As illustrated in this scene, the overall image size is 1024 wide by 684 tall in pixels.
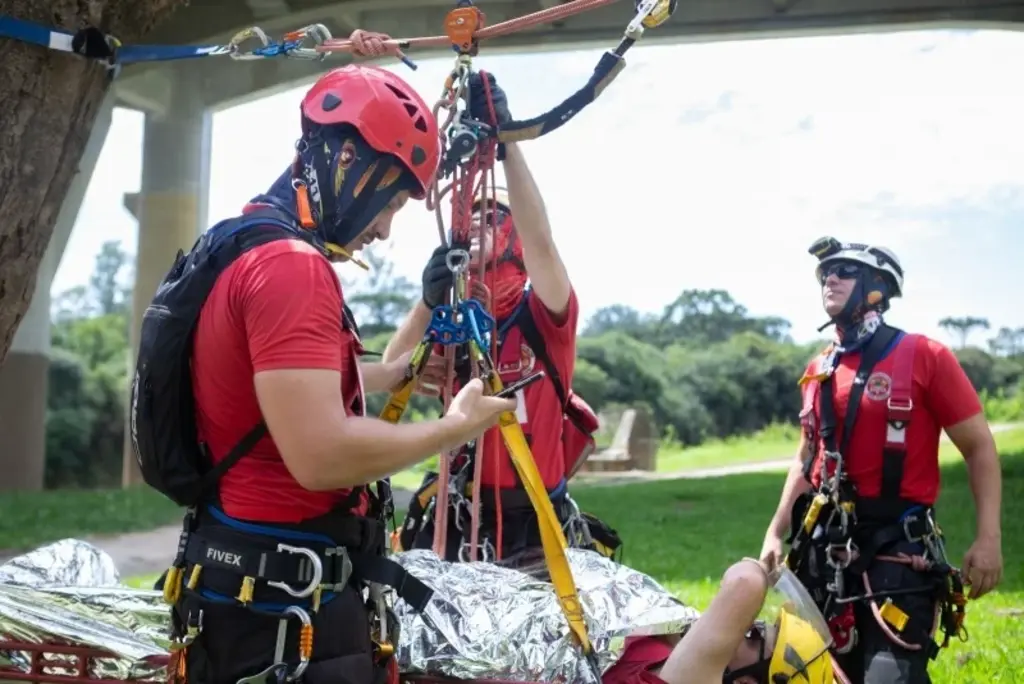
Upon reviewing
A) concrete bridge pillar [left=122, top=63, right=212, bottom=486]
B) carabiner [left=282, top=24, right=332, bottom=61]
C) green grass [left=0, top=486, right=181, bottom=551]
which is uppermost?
concrete bridge pillar [left=122, top=63, right=212, bottom=486]

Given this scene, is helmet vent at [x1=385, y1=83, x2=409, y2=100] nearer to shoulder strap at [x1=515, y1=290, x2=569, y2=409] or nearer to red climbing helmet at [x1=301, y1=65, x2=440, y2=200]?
red climbing helmet at [x1=301, y1=65, x2=440, y2=200]

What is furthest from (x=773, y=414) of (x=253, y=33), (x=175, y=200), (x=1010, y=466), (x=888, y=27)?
(x=253, y=33)

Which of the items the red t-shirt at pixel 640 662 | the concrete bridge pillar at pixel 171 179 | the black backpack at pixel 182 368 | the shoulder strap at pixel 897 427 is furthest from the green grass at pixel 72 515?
the black backpack at pixel 182 368

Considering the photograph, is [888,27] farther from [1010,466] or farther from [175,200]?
[175,200]

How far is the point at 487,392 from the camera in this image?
8.11 ft

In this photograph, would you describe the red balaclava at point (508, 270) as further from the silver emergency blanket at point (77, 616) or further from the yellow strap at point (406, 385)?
the silver emergency blanket at point (77, 616)

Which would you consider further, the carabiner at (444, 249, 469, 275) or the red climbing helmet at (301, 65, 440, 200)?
the carabiner at (444, 249, 469, 275)

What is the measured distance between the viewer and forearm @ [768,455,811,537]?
14.3 feet

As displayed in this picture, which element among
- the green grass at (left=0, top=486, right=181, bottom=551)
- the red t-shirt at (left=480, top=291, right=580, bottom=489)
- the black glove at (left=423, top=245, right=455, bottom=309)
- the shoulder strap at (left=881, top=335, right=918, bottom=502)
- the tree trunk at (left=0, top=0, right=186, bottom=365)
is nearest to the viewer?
the black glove at (left=423, top=245, right=455, bottom=309)

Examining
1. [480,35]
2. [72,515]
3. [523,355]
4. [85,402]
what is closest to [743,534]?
[72,515]

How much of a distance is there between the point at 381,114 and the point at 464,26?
26.1 inches

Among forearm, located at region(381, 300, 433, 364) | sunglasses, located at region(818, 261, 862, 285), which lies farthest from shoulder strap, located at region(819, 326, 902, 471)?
forearm, located at region(381, 300, 433, 364)

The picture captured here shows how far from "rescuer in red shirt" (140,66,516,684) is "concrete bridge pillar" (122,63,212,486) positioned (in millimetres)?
12412

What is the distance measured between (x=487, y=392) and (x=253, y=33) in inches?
70.6
